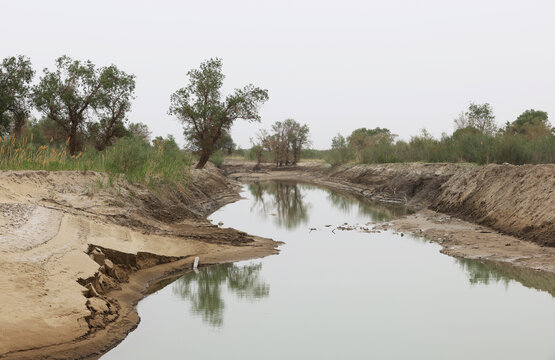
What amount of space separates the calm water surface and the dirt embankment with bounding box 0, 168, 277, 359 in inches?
19.8

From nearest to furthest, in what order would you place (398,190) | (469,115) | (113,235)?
(113,235), (398,190), (469,115)

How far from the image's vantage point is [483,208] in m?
14.2

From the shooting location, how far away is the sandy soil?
10.1 meters

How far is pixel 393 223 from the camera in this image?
1473 centimetres

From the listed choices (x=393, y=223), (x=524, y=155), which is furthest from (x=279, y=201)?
(x=524, y=155)

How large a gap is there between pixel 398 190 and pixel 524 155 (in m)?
6.60

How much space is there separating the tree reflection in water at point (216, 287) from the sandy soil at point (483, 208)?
511cm

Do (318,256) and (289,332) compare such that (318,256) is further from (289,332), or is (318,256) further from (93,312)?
(93,312)

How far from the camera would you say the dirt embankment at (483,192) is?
11.2 meters

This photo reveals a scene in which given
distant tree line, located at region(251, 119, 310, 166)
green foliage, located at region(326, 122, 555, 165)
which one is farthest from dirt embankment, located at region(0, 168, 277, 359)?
distant tree line, located at region(251, 119, 310, 166)

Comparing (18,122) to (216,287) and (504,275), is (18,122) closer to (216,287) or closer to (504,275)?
(216,287)

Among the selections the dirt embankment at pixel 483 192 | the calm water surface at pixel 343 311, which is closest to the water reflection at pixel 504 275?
the calm water surface at pixel 343 311

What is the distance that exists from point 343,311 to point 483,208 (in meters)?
9.72

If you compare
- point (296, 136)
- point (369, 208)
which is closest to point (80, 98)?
point (369, 208)
